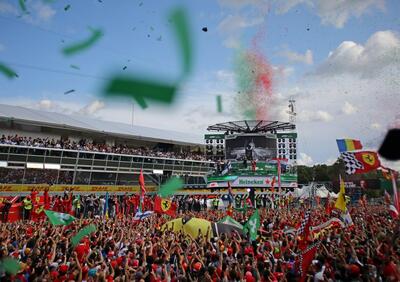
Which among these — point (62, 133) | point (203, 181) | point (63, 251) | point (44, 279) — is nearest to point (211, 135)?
point (203, 181)

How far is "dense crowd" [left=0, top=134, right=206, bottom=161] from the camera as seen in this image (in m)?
33.2

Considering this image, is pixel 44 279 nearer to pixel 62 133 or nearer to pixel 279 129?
pixel 62 133

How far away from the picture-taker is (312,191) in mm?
33688

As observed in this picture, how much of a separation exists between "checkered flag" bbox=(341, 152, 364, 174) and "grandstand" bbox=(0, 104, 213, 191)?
83.9ft

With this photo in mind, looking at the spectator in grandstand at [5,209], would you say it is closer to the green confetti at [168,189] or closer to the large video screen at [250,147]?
the green confetti at [168,189]

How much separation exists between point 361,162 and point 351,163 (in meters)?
0.33

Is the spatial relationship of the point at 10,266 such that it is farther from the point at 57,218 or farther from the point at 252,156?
the point at 252,156

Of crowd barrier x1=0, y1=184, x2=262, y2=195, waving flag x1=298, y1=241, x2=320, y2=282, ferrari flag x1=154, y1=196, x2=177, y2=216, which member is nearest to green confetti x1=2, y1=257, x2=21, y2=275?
waving flag x1=298, y1=241, x2=320, y2=282

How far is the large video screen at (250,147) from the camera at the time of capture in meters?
49.4

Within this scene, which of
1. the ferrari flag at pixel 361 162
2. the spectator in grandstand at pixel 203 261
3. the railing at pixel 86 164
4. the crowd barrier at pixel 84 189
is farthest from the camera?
the railing at pixel 86 164

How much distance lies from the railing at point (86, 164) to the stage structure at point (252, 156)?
5.37m

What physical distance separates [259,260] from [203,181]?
43.2 metres

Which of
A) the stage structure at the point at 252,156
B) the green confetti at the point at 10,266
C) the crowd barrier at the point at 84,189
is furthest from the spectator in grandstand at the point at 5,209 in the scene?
the stage structure at the point at 252,156

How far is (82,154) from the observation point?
123 feet
